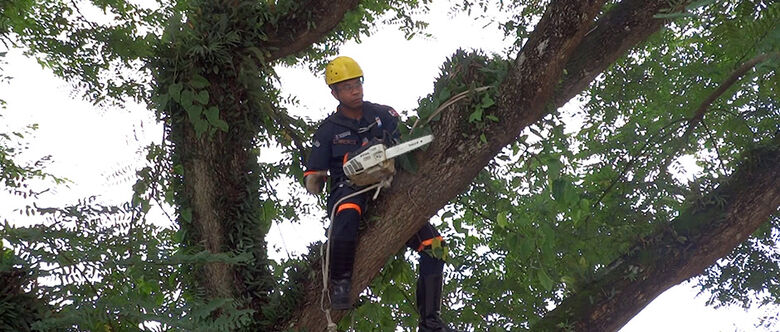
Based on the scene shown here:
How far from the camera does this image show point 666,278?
184 inches

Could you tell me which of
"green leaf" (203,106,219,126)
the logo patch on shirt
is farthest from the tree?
the logo patch on shirt

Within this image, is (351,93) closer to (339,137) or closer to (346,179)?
(339,137)

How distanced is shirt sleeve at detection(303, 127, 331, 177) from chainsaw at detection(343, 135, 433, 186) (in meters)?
0.47

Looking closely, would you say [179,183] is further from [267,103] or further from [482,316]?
[482,316]

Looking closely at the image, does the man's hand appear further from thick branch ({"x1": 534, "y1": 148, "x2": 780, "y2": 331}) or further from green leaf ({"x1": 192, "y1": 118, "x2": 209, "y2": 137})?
thick branch ({"x1": 534, "y1": 148, "x2": 780, "y2": 331})

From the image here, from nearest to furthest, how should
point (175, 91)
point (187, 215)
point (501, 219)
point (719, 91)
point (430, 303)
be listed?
1. point (175, 91)
2. point (187, 215)
3. point (430, 303)
4. point (501, 219)
5. point (719, 91)

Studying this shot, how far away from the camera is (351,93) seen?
15.5ft

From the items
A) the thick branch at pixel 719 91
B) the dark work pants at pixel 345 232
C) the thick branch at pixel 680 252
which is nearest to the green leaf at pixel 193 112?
the dark work pants at pixel 345 232

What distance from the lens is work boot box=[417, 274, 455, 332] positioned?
4.47m

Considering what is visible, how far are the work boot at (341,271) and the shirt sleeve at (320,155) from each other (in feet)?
2.24

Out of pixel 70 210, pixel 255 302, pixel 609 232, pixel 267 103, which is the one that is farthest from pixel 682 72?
pixel 70 210

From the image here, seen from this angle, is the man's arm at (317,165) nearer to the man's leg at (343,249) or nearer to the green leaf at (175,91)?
the man's leg at (343,249)

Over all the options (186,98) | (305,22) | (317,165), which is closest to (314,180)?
(317,165)

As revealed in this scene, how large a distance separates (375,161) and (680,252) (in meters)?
2.08
